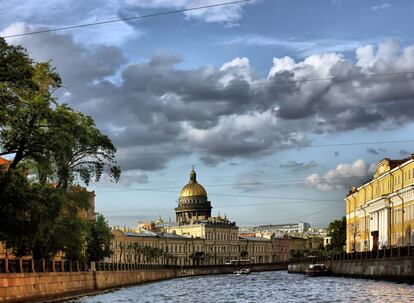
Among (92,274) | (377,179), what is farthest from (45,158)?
(377,179)

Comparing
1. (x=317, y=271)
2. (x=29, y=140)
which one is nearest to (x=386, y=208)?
(x=317, y=271)

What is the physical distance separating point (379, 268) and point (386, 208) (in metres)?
29.6

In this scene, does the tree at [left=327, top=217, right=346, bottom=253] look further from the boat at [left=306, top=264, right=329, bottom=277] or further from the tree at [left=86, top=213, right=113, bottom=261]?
the tree at [left=86, top=213, right=113, bottom=261]

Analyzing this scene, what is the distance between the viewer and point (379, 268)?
69.9m

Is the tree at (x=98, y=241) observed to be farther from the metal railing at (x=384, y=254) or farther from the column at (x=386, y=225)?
the column at (x=386, y=225)

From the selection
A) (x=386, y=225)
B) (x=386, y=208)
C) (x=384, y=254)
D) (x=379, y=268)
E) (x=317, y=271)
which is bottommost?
(x=317, y=271)

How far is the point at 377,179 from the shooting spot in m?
106

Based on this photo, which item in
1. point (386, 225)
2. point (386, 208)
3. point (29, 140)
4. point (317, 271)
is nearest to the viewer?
point (29, 140)

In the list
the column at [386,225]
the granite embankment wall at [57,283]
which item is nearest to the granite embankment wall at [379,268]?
the column at [386,225]

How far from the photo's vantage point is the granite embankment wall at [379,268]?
197 feet

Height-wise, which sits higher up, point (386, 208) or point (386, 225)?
point (386, 208)

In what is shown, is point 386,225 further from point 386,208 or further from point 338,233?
point 338,233

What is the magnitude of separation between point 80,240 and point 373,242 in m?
57.8

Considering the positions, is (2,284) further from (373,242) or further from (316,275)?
(373,242)
